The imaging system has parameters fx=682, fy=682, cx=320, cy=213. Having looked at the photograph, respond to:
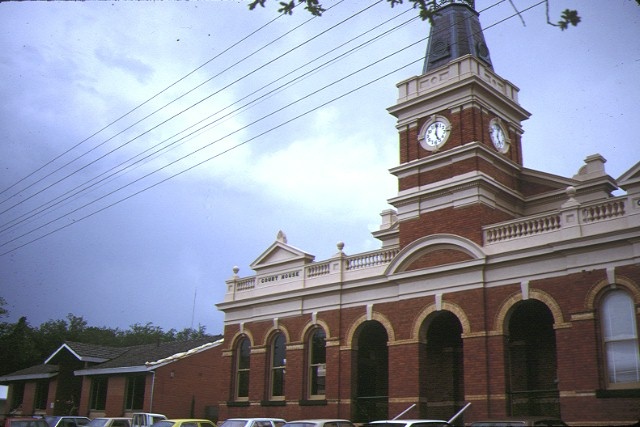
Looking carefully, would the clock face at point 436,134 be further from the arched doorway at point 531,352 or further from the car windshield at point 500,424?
the car windshield at point 500,424

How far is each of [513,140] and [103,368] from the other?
87.0ft

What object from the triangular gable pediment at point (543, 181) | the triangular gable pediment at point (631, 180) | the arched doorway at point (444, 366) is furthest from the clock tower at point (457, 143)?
the triangular gable pediment at point (631, 180)

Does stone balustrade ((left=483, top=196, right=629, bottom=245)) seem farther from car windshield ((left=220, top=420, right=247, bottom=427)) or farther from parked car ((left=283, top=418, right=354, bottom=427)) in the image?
car windshield ((left=220, top=420, right=247, bottom=427))

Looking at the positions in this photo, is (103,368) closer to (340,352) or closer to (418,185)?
(340,352)

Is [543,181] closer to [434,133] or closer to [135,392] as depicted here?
[434,133]

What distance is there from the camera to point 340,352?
27594mm

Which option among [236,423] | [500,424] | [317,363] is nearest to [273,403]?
[317,363]

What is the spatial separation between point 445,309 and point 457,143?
20.6ft

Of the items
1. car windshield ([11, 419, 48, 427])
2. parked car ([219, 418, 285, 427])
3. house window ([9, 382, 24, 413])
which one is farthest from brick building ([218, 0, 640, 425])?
house window ([9, 382, 24, 413])

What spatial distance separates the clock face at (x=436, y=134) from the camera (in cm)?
2637

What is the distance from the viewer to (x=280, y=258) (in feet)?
104

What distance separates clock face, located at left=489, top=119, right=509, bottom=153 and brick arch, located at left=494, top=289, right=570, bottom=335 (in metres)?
6.90

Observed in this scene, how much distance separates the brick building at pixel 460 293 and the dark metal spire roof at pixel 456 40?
7 cm

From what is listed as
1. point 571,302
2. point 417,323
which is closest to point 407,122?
point 417,323
